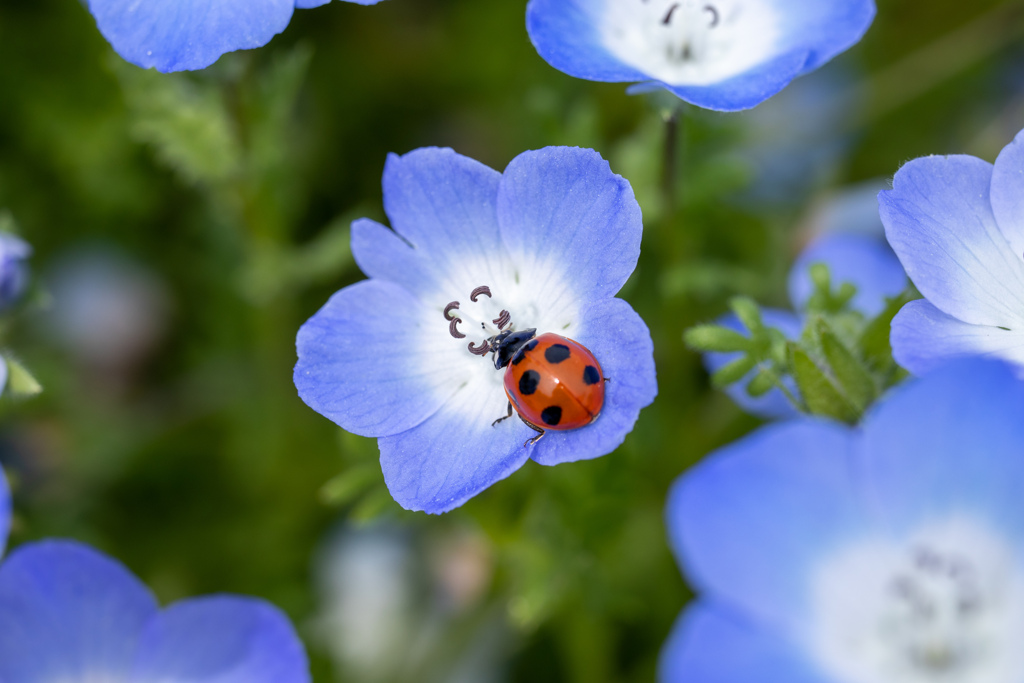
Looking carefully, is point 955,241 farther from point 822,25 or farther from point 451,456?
point 451,456

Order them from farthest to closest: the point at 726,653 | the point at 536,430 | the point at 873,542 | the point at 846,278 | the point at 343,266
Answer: the point at 343,266 < the point at 846,278 < the point at 536,430 < the point at 873,542 < the point at 726,653

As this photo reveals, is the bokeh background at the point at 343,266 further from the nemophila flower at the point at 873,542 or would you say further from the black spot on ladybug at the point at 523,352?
the nemophila flower at the point at 873,542

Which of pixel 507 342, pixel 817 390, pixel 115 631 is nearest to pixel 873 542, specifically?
pixel 817 390

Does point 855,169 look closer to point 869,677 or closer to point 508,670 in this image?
point 508,670

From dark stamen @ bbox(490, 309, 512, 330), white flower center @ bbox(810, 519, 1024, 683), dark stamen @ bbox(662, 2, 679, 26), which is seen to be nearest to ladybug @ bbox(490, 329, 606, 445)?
dark stamen @ bbox(490, 309, 512, 330)

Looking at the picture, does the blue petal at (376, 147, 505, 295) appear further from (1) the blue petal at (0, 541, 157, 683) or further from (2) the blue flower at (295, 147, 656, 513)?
(1) the blue petal at (0, 541, 157, 683)
